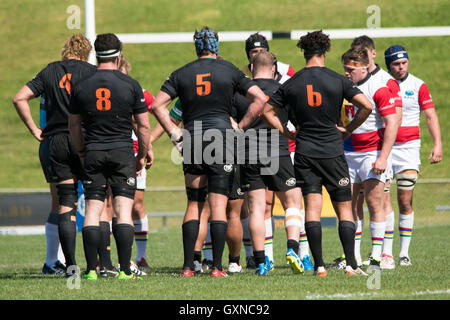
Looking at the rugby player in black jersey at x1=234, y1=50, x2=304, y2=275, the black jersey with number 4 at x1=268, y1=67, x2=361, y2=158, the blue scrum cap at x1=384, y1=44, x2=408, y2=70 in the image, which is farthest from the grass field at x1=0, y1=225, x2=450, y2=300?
the blue scrum cap at x1=384, y1=44, x2=408, y2=70

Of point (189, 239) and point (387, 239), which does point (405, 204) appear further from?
point (189, 239)

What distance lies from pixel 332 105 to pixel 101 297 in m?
2.87

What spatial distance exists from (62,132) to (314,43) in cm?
271

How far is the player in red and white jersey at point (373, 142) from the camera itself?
26.1 ft

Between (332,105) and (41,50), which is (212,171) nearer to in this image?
(332,105)

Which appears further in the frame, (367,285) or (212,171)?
(212,171)

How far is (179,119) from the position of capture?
27.0 feet

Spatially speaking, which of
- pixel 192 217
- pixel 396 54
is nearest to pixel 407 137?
pixel 396 54

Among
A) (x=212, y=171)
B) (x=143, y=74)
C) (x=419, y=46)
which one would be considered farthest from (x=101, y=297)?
(x=419, y=46)

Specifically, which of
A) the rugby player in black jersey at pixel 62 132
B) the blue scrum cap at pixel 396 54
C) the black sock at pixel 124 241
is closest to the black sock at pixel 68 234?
the rugby player in black jersey at pixel 62 132

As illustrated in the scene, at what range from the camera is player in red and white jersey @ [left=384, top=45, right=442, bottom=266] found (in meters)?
9.37

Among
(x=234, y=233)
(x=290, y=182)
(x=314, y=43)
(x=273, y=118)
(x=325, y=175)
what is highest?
(x=314, y=43)

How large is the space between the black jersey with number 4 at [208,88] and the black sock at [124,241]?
3.81 feet

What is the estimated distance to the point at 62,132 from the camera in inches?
311
